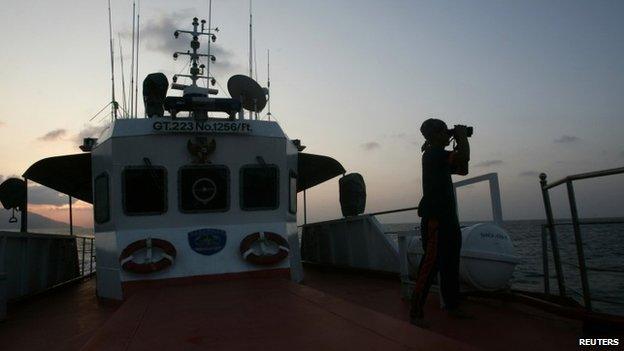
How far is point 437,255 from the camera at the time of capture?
15.7ft

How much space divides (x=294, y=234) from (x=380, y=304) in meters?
2.08

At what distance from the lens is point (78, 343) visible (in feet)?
15.3

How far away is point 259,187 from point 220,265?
135cm

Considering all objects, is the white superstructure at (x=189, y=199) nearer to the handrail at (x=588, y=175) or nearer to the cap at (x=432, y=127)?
the cap at (x=432, y=127)

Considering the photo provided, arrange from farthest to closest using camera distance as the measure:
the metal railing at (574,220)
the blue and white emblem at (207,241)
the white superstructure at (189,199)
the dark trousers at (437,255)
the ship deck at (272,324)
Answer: the blue and white emblem at (207,241), the white superstructure at (189,199), the dark trousers at (437,255), the metal railing at (574,220), the ship deck at (272,324)

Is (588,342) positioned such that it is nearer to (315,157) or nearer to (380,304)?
(380,304)

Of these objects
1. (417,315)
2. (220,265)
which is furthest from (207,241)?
(417,315)

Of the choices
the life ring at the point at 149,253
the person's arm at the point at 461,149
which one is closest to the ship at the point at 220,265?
the life ring at the point at 149,253

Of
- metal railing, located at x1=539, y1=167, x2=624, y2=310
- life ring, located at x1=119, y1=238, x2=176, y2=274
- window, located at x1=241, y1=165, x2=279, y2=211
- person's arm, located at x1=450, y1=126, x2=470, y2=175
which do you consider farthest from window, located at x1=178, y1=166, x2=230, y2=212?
metal railing, located at x1=539, y1=167, x2=624, y2=310

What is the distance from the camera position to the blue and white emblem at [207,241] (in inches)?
272

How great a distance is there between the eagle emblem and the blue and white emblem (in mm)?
1033

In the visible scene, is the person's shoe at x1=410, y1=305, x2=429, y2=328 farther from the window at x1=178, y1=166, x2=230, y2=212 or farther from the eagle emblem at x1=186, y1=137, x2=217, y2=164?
the eagle emblem at x1=186, y1=137, x2=217, y2=164

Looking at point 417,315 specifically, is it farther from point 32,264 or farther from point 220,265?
point 32,264

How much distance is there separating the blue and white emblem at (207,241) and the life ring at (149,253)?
346 millimetres
